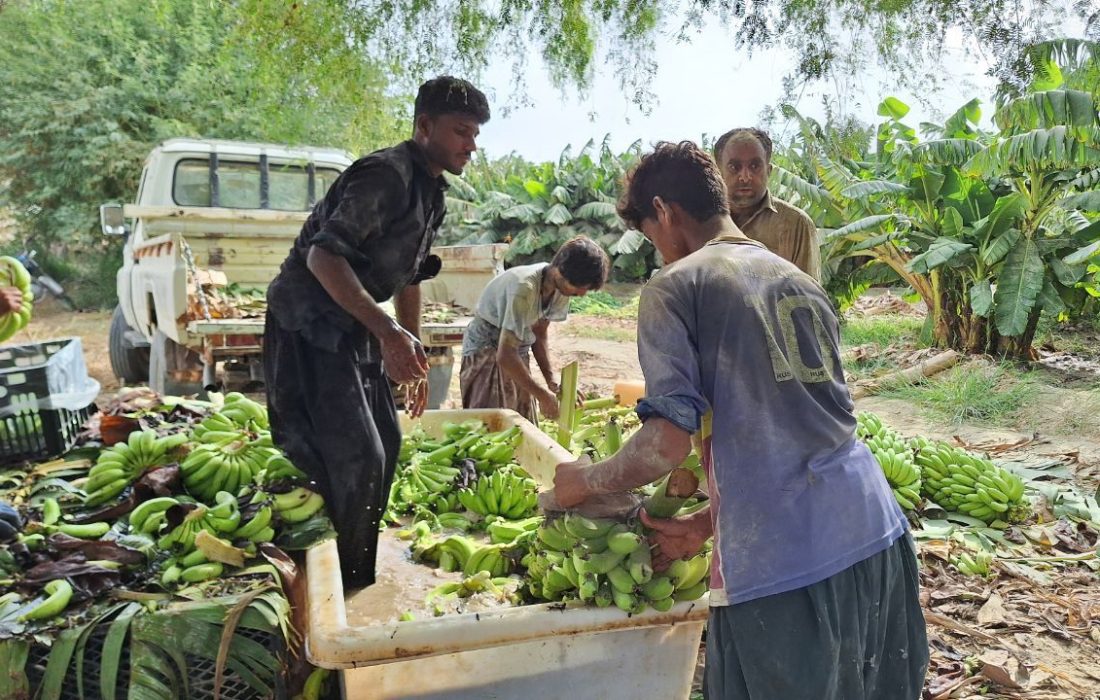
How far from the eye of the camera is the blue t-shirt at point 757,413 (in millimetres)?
1808

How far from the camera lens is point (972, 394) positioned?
855cm

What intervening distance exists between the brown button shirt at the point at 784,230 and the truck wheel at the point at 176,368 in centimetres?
570

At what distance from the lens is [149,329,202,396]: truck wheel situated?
751 centimetres

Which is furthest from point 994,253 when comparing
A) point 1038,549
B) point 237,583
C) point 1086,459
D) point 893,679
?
point 237,583

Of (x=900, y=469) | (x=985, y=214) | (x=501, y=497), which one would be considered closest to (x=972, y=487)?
(x=900, y=469)

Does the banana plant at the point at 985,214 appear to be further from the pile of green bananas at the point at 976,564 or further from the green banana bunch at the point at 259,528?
the green banana bunch at the point at 259,528

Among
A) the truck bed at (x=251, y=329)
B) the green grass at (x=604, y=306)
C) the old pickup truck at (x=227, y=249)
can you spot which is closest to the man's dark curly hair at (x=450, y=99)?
the truck bed at (x=251, y=329)

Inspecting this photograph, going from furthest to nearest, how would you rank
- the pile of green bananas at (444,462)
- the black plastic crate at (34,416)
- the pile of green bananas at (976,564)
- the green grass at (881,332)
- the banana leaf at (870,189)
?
1. the green grass at (881,332)
2. the banana leaf at (870,189)
3. the pile of green bananas at (976,564)
4. the pile of green bananas at (444,462)
5. the black plastic crate at (34,416)

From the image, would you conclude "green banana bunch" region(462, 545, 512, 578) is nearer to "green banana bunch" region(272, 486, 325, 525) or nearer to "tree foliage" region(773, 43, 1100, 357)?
"green banana bunch" region(272, 486, 325, 525)

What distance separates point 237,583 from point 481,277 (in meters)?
6.03

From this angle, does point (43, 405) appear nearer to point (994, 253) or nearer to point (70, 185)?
point (994, 253)

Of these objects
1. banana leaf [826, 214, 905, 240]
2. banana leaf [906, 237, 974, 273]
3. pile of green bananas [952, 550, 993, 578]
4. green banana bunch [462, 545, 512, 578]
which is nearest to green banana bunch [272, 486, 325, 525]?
green banana bunch [462, 545, 512, 578]

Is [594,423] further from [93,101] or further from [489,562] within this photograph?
[93,101]

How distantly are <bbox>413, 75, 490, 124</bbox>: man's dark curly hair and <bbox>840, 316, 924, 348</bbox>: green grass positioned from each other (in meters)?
9.80
